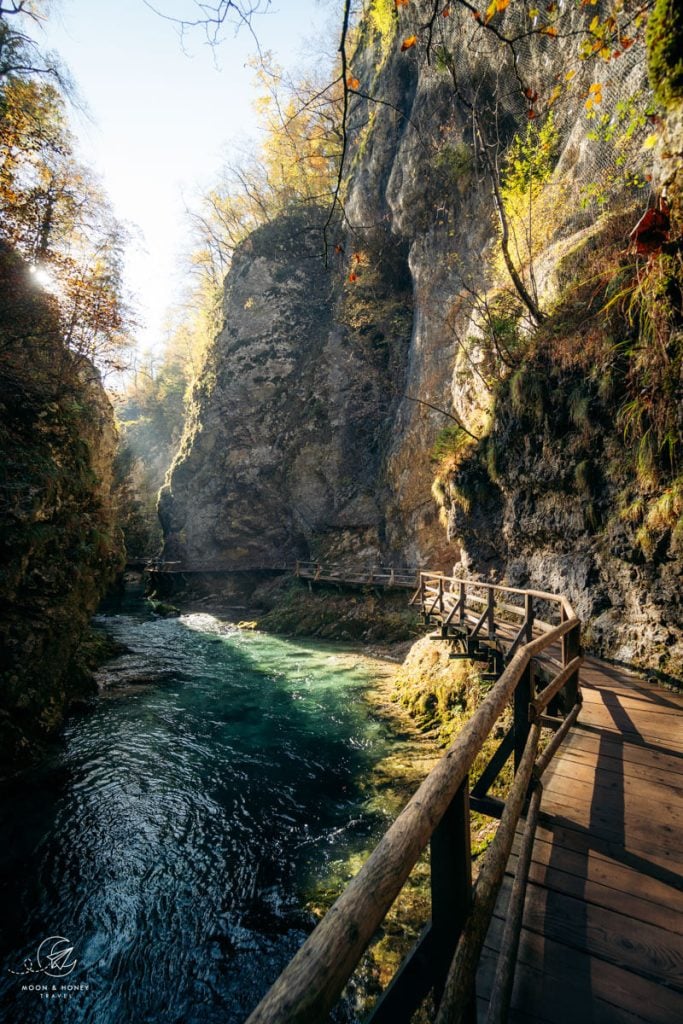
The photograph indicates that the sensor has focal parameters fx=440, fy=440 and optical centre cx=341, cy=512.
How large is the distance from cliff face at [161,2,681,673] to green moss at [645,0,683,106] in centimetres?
132

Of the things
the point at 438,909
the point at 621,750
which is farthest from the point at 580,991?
the point at 621,750

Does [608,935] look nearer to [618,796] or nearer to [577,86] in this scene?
[618,796]

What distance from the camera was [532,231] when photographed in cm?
1185

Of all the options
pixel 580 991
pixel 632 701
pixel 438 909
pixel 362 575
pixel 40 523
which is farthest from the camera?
pixel 362 575

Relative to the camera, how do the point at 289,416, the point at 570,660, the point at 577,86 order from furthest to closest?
1. the point at 289,416
2. the point at 577,86
3. the point at 570,660

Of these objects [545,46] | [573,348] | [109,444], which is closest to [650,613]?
[573,348]

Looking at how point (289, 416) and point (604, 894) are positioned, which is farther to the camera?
point (289, 416)

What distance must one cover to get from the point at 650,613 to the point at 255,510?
22.4 meters

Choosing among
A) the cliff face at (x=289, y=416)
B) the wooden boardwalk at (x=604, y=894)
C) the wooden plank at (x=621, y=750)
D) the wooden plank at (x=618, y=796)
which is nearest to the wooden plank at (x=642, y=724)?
the wooden boardwalk at (x=604, y=894)

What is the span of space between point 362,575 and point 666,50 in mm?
17633

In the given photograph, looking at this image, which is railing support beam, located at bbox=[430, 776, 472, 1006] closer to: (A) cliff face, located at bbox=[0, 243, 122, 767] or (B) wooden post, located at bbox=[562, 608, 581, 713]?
(B) wooden post, located at bbox=[562, 608, 581, 713]

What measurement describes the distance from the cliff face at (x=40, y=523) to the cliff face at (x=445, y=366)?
7.26 m

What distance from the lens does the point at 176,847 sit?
5844 millimetres

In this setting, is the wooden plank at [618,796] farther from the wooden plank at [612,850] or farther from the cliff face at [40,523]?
the cliff face at [40,523]
